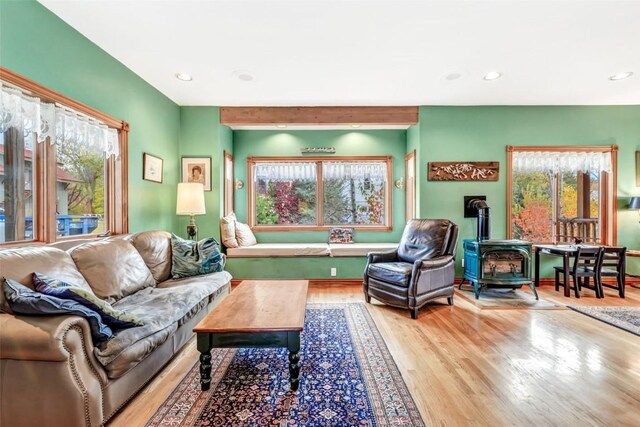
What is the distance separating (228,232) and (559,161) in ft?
16.8

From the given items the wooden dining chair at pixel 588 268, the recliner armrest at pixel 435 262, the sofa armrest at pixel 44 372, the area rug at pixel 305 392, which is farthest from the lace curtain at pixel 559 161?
the sofa armrest at pixel 44 372

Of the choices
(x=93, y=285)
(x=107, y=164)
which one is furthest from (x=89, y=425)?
(x=107, y=164)

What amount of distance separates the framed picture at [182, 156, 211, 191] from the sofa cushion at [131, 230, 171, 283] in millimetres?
1325

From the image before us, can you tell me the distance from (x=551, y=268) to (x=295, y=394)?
440 centimetres

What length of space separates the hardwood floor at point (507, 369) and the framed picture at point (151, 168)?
87.1 inches

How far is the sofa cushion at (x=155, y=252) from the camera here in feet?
9.32

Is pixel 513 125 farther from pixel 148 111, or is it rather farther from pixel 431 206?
pixel 148 111

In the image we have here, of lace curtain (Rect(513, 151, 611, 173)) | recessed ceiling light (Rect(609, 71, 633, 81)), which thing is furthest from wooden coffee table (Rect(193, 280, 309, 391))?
recessed ceiling light (Rect(609, 71, 633, 81))

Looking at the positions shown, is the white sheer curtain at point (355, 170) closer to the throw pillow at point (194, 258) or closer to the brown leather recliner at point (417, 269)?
the brown leather recliner at point (417, 269)

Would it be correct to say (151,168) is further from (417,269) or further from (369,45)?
(417,269)

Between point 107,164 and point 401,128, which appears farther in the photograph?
point 401,128

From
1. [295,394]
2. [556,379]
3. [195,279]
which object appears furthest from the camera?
[195,279]

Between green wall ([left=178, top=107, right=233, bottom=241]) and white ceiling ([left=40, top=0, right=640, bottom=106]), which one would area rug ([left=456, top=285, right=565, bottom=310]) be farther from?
green wall ([left=178, top=107, right=233, bottom=241])

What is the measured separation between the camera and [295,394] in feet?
5.84
